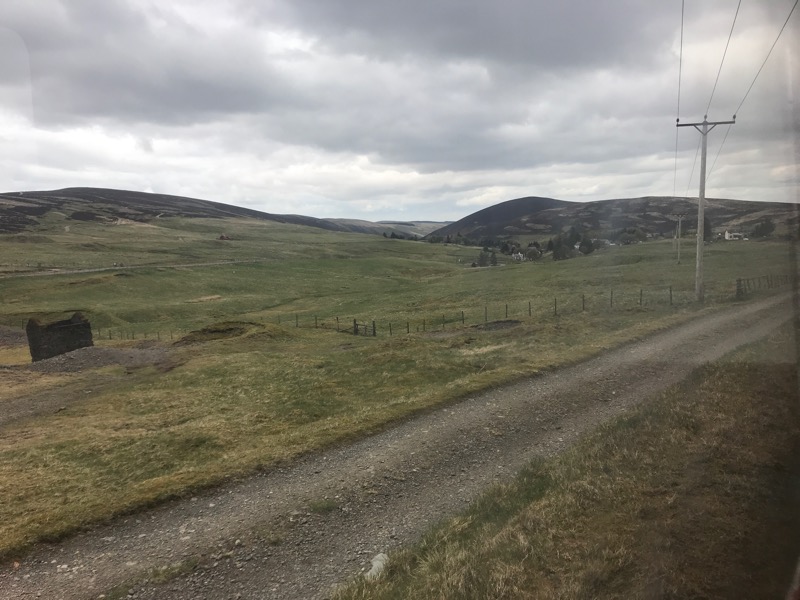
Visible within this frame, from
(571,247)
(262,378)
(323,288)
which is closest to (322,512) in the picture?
(262,378)

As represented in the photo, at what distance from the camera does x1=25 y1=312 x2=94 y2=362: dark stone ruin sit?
3716 cm

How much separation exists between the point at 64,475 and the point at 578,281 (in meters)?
65.2

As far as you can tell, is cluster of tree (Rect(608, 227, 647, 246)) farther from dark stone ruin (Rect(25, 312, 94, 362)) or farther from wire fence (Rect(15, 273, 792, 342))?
dark stone ruin (Rect(25, 312, 94, 362))

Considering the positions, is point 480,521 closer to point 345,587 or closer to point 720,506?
point 345,587

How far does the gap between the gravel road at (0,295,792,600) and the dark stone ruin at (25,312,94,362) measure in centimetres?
3433

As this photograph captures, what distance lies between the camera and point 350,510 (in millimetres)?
10344

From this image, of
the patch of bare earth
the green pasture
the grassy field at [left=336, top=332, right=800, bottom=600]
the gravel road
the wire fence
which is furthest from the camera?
the green pasture

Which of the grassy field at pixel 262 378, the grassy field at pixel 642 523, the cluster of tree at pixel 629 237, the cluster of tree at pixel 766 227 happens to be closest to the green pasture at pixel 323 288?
the grassy field at pixel 262 378

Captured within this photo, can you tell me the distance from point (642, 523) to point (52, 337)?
43548mm

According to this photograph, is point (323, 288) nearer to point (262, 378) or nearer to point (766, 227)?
point (262, 378)

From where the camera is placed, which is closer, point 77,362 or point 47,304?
point 77,362

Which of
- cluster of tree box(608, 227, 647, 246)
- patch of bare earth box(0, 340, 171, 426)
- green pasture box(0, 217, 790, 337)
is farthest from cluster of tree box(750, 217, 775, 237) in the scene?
cluster of tree box(608, 227, 647, 246)

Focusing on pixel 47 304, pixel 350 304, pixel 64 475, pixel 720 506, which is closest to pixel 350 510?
pixel 720 506

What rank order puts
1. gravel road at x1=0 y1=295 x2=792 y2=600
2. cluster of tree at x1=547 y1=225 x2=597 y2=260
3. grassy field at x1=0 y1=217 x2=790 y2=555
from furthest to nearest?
cluster of tree at x1=547 y1=225 x2=597 y2=260 < grassy field at x1=0 y1=217 x2=790 y2=555 < gravel road at x1=0 y1=295 x2=792 y2=600
